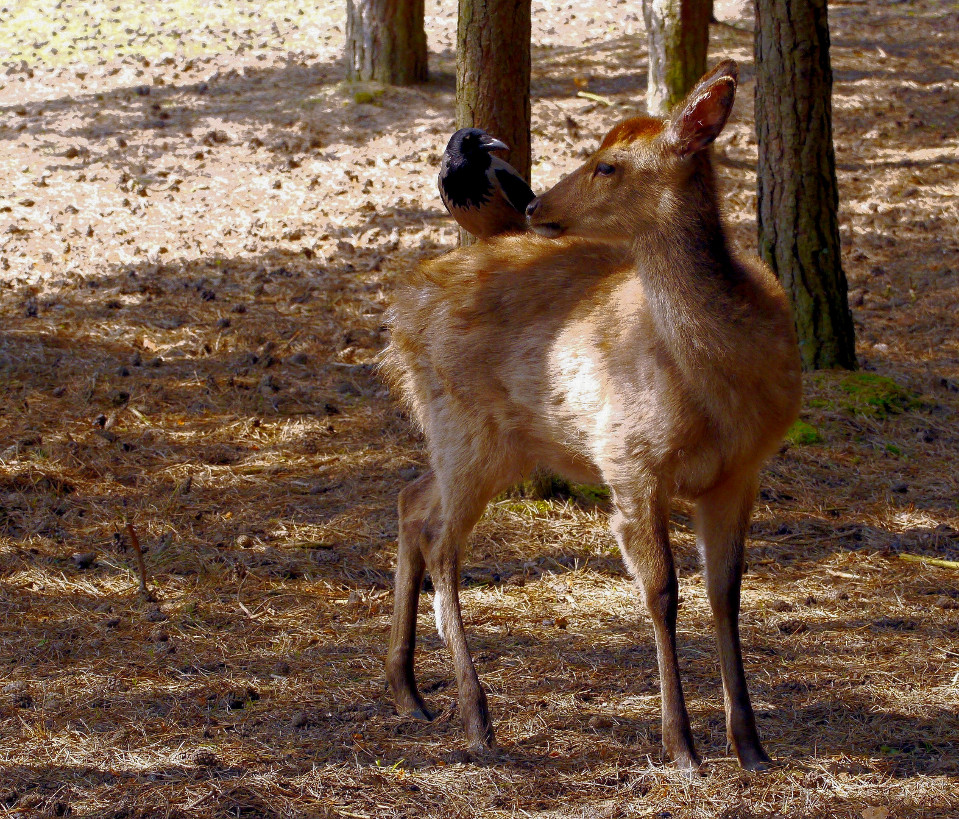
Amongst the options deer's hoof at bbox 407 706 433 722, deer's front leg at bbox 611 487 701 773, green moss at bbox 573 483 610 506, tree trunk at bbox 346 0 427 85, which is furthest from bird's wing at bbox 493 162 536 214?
tree trunk at bbox 346 0 427 85

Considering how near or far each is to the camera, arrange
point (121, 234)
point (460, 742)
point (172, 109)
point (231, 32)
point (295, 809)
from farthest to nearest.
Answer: point (231, 32) → point (172, 109) → point (121, 234) → point (460, 742) → point (295, 809)

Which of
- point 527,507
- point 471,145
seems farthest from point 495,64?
point 527,507

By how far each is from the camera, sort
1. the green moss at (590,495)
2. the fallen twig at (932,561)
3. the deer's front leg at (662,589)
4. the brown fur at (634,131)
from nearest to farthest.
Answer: the deer's front leg at (662,589) < the brown fur at (634,131) < the fallen twig at (932,561) < the green moss at (590,495)

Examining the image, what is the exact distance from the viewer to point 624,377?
4000 mm

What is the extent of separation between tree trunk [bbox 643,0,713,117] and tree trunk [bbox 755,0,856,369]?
4.64 metres

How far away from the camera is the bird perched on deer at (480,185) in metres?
4.62

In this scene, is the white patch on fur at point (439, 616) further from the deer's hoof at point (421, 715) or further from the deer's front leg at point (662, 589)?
the deer's front leg at point (662, 589)

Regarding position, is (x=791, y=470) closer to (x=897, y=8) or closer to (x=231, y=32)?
(x=231, y=32)

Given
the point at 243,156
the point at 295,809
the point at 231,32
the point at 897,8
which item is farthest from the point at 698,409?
the point at 897,8

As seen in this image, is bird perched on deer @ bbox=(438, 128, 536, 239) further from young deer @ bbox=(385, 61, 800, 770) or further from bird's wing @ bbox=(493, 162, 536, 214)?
young deer @ bbox=(385, 61, 800, 770)

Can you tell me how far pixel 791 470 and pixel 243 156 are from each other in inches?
302

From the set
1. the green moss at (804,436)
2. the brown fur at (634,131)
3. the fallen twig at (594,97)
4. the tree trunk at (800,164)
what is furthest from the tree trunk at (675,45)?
the brown fur at (634,131)

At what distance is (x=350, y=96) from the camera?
44.6 ft

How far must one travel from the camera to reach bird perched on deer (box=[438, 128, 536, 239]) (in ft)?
15.2
